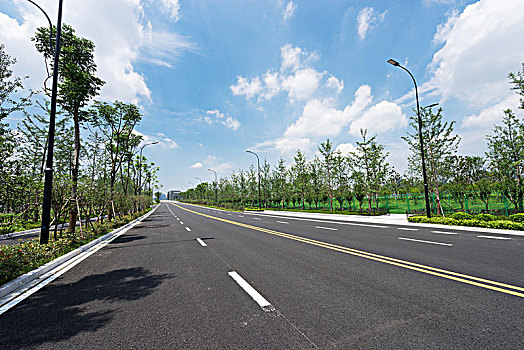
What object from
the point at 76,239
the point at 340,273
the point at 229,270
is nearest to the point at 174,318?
the point at 229,270

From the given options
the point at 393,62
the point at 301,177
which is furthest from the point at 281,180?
the point at 393,62

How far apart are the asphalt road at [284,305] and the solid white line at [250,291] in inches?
1.3

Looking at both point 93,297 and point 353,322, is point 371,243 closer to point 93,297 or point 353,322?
point 353,322

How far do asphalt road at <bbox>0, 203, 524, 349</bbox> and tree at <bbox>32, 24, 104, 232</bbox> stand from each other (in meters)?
7.94

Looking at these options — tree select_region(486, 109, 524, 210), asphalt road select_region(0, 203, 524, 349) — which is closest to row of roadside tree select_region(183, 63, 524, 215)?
tree select_region(486, 109, 524, 210)

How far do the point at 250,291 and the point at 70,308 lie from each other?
10.2 ft

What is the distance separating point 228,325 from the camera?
10.8ft

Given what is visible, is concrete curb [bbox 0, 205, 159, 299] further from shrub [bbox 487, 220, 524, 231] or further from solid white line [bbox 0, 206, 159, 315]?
shrub [bbox 487, 220, 524, 231]

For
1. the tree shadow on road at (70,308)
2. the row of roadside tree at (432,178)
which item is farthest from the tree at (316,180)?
the tree shadow on road at (70,308)

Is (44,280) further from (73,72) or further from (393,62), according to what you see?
(393,62)

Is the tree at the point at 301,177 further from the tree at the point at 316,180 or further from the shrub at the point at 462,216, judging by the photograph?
the shrub at the point at 462,216

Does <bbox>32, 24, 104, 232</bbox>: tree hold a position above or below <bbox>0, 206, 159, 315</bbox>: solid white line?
above

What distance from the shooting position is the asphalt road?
9.64ft

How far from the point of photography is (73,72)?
1113cm
